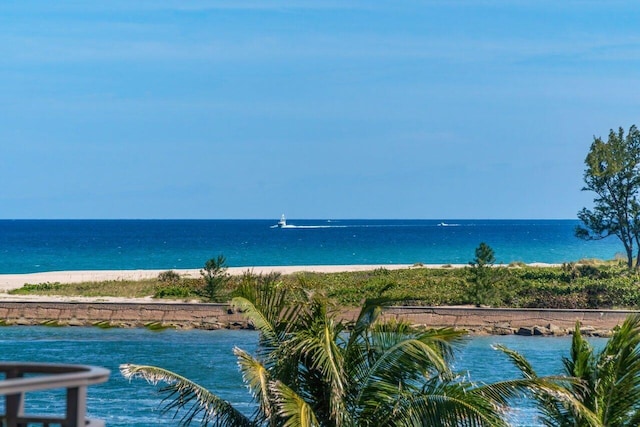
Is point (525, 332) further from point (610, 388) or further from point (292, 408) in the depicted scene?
point (292, 408)

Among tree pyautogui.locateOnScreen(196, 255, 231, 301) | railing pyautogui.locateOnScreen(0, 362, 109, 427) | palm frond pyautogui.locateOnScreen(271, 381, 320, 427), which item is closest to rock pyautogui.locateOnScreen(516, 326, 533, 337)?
tree pyautogui.locateOnScreen(196, 255, 231, 301)

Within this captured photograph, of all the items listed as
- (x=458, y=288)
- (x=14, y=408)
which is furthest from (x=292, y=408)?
(x=458, y=288)

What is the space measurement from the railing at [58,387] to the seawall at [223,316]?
133 ft

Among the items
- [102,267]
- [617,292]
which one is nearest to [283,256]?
[102,267]

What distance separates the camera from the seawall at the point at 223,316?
157 feet

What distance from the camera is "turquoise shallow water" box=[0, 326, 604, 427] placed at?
102 feet

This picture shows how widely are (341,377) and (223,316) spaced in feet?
119

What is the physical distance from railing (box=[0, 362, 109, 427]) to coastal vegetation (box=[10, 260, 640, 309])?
41.4 meters

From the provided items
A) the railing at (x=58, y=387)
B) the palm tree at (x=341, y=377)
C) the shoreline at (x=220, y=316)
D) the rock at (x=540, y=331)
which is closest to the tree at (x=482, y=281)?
the shoreline at (x=220, y=316)

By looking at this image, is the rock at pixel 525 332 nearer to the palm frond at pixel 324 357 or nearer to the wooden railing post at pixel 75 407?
the palm frond at pixel 324 357

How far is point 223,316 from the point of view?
166 ft

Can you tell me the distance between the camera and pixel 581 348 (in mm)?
15305

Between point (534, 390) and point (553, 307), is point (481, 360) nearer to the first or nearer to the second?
point (553, 307)

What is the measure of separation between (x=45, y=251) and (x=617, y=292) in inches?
4384
